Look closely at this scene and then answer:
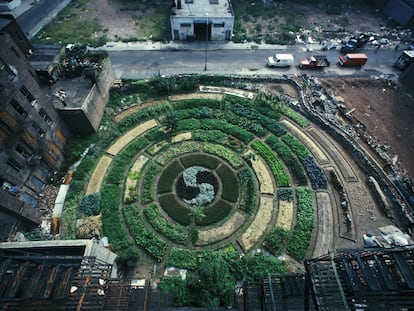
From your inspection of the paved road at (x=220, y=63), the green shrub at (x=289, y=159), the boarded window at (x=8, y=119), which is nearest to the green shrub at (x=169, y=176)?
the green shrub at (x=289, y=159)

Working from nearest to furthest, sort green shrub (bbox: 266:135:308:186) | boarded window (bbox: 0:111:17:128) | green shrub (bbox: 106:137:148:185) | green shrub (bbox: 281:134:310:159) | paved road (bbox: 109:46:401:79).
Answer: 1. boarded window (bbox: 0:111:17:128)
2. green shrub (bbox: 106:137:148:185)
3. green shrub (bbox: 266:135:308:186)
4. green shrub (bbox: 281:134:310:159)
5. paved road (bbox: 109:46:401:79)

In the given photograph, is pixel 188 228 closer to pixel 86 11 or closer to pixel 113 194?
pixel 113 194

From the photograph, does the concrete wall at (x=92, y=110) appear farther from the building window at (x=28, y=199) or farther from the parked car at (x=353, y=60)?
the parked car at (x=353, y=60)

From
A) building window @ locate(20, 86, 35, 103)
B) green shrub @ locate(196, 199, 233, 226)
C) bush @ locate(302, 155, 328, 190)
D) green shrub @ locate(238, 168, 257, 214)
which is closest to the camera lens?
building window @ locate(20, 86, 35, 103)

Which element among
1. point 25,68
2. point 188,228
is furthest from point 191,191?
point 25,68

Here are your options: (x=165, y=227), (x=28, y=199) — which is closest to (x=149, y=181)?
(x=165, y=227)

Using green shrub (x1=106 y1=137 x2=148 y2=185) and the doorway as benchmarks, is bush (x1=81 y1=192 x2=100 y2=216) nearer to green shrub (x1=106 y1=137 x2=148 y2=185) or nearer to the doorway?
green shrub (x1=106 y1=137 x2=148 y2=185)

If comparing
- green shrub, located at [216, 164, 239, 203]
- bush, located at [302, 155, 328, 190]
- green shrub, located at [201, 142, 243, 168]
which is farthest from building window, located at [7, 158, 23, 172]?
bush, located at [302, 155, 328, 190]
